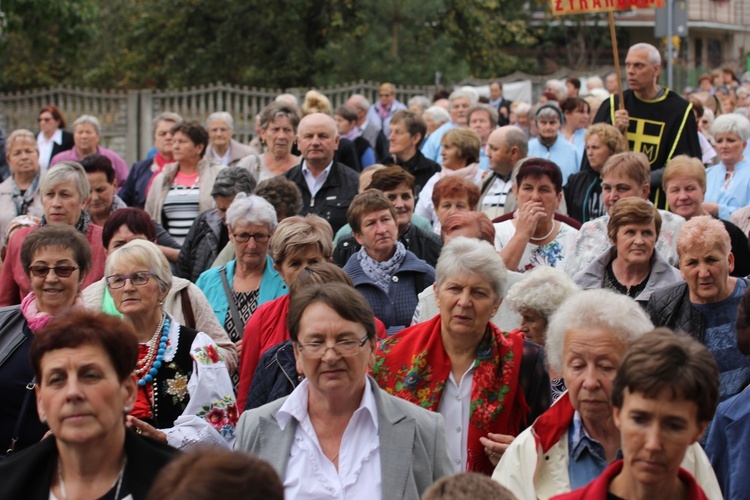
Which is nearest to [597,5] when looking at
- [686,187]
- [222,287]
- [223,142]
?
[223,142]

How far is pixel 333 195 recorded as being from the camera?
31.3ft

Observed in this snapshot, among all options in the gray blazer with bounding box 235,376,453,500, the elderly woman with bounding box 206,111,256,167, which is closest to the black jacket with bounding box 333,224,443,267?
the gray blazer with bounding box 235,376,453,500

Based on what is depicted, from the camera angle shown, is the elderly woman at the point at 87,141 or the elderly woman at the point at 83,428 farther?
the elderly woman at the point at 87,141

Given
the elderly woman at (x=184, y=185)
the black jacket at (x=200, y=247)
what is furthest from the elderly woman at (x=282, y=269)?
the elderly woman at (x=184, y=185)

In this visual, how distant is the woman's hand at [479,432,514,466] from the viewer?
185 inches

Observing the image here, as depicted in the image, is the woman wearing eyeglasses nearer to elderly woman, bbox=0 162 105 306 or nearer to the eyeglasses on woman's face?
elderly woman, bbox=0 162 105 306

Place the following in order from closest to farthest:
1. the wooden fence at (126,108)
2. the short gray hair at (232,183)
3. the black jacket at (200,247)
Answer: the black jacket at (200,247) < the short gray hair at (232,183) < the wooden fence at (126,108)

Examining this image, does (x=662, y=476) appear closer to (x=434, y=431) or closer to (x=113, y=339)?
(x=434, y=431)

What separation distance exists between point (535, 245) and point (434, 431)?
340 cm

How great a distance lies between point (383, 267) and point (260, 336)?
3.64 ft

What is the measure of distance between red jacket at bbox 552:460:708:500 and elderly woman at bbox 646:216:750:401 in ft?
7.52

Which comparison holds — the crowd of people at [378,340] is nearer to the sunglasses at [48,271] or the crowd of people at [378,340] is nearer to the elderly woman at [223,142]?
the sunglasses at [48,271]

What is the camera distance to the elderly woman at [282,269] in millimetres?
5883

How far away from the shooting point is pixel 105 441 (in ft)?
12.3
